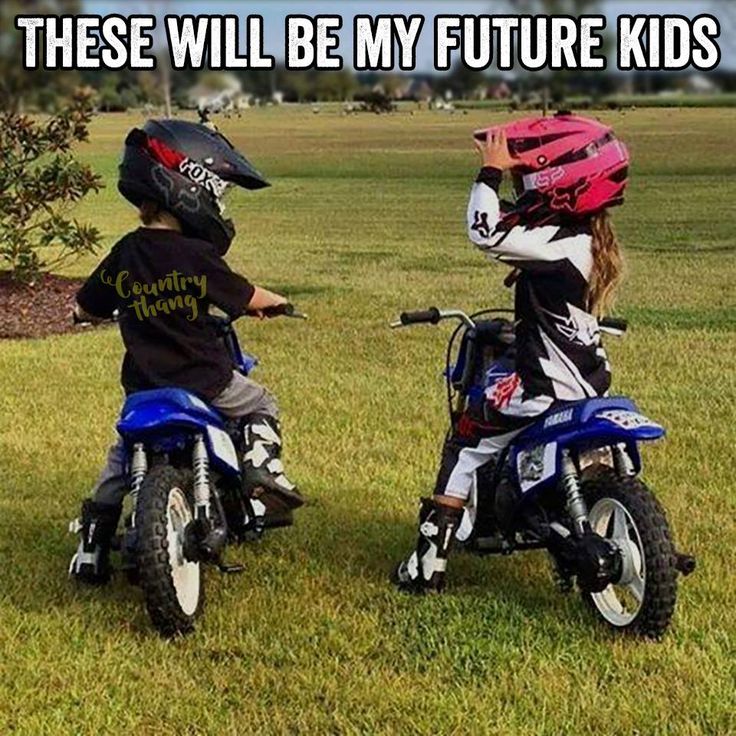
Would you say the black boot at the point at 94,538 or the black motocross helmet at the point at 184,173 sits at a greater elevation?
the black motocross helmet at the point at 184,173

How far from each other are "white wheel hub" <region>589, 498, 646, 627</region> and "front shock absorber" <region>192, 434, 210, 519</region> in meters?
1.40

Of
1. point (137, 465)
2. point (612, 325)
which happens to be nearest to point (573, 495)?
point (612, 325)

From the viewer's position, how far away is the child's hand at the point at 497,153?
4.77 meters

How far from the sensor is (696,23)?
1541cm

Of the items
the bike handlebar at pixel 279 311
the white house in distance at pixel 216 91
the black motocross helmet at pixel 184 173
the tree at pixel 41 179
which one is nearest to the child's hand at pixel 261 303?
the bike handlebar at pixel 279 311

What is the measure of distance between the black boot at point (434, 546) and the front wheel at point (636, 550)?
0.59 m

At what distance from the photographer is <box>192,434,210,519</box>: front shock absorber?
4.79 m

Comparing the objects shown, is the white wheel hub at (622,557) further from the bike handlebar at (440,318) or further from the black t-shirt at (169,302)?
the black t-shirt at (169,302)

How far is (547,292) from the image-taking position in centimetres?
475

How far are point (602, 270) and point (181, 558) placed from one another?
1.84 meters

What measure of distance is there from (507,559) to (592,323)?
4.24 ft

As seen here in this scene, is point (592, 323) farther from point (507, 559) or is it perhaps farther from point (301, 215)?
point (301, 215)

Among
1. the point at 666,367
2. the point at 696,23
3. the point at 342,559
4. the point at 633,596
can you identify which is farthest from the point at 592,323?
the point at 696,23

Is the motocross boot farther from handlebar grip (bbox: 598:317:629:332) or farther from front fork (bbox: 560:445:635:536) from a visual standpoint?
handlebar grip (bbox: 598:317:629:332)
